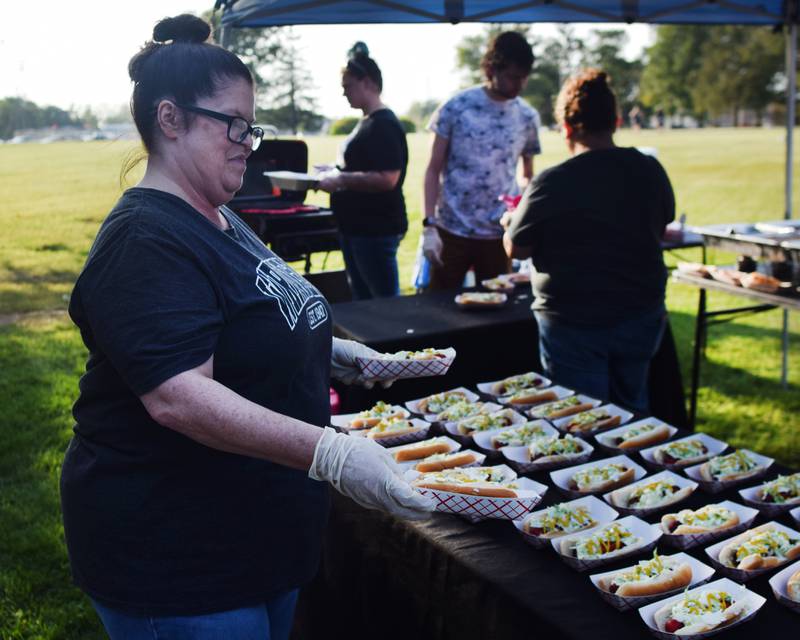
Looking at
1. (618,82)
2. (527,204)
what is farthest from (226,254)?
(618,82)

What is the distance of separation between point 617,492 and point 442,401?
80 centimetres

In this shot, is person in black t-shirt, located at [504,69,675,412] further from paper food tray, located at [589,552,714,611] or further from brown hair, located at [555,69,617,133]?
paper food tray, located at [589,552,714,611]

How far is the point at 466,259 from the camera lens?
4.49 meters

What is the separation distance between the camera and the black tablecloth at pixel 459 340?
10.5 ft

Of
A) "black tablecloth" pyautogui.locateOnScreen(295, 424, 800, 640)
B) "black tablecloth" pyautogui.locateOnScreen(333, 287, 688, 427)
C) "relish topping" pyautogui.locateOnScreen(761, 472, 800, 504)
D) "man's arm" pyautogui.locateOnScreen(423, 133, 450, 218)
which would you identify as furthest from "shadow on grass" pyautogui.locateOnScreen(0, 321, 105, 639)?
"man's arm" pyautogui.locateOnScreen(423, 133, 450, 218)

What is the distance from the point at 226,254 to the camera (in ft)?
4.63

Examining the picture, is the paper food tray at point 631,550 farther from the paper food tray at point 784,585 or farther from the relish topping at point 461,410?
the relish topping at point 461,410

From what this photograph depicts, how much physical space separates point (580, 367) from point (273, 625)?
1743mm

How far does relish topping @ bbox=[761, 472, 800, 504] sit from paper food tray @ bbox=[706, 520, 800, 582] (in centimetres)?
13

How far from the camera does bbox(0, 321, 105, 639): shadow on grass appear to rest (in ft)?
9.68

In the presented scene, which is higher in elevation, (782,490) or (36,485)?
(782,490)

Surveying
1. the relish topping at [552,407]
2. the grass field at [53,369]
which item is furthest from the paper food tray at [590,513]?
the grass field at [53,369]

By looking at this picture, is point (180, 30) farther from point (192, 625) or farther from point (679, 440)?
point (679, 440)

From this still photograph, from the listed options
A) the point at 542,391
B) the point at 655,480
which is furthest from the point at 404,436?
the point at 655,480
